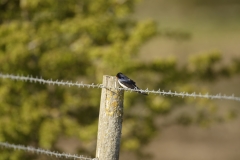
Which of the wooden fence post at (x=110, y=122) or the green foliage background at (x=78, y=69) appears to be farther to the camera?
the green foliage background at (x=78, y=69)

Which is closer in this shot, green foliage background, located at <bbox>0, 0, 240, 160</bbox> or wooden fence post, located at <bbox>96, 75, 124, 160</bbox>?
wooden fence post, located at <bbox>96, 75, 124, 160</bbox>

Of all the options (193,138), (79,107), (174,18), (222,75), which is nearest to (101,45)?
(79,107)

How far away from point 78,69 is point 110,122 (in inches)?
201

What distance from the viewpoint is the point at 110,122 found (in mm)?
3740

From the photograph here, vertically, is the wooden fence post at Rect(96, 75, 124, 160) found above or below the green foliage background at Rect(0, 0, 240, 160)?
below

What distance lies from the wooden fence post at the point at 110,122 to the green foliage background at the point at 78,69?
417cm

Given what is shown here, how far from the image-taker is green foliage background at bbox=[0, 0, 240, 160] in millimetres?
8070

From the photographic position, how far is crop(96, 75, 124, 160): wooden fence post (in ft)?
12.3

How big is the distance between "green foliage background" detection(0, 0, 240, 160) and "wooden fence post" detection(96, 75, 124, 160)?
4.17 meters

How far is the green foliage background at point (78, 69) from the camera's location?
8.07m

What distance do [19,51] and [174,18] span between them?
9581 millimetres

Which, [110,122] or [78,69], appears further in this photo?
[78,69]

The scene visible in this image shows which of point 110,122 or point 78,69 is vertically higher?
point 78,69

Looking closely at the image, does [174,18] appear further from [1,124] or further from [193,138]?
[1,124]
